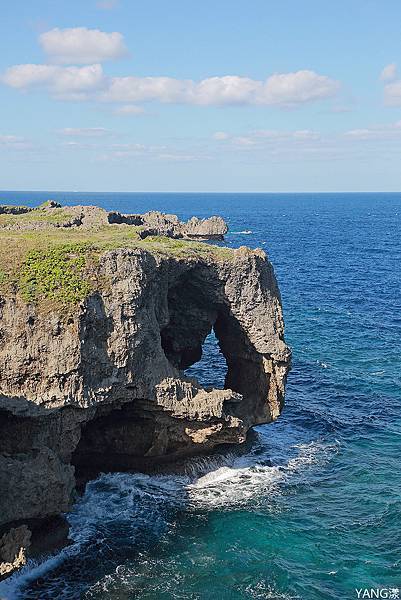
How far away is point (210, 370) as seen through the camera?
53969 mm

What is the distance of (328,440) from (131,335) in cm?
1794

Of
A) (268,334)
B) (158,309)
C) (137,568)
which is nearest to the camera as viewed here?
(137,568)

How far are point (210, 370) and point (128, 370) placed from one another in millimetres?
22971

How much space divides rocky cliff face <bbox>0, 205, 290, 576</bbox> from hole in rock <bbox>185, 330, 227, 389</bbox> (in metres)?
7.69

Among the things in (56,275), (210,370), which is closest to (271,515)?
(56,275)

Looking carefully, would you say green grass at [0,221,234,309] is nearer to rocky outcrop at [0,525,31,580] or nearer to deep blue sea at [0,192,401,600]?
rocky outcrop at [0,525,31,580]

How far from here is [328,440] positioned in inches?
1639

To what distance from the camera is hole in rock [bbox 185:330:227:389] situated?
166ft

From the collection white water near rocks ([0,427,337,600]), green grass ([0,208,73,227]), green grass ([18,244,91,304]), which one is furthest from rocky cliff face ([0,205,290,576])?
green grass ([0,208,73,227])

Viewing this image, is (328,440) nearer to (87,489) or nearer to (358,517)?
(358,517)

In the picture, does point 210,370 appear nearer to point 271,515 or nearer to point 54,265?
point 271,515

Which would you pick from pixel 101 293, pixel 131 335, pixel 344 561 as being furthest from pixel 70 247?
pixel 344 561

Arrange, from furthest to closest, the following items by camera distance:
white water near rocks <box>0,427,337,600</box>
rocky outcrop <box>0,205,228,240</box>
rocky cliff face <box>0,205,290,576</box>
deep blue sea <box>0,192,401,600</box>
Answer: rocky outcrop <box>0,205,228,240</box> → rocky cliff face <box>0,205,290,576</box> → white water near rocks <box>0,427,337,600</box> → deep blue sea <box>0,192,401,600</box>

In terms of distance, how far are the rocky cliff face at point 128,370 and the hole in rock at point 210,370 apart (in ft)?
25.2
